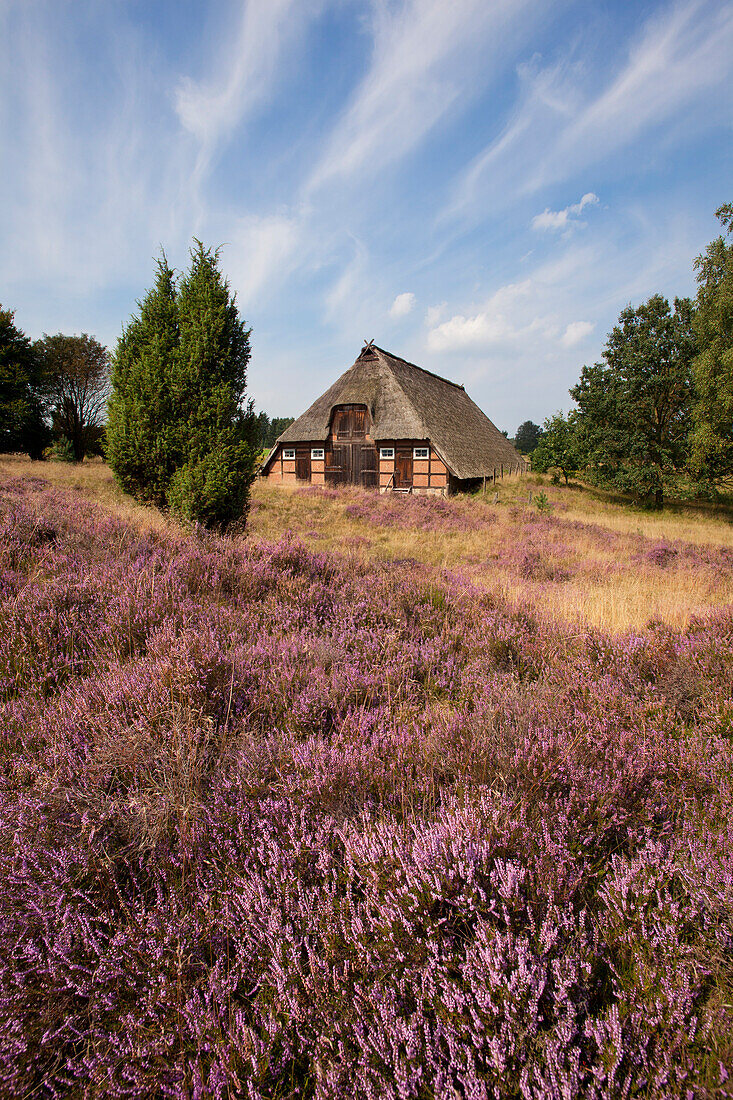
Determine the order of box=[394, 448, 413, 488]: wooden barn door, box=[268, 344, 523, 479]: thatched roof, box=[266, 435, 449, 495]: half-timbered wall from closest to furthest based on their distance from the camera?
box=[266, 435, 449, 495]: half-timbered wall
box=[268, 344, 523, 479]: thatched roof
box=[394, 448, 413, 488]: wooden barn door

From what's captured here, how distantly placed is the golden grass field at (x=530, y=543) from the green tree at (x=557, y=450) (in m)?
6.83

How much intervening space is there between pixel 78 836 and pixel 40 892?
7.9 inches

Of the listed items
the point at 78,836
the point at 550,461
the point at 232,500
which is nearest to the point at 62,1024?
the point at 78,836

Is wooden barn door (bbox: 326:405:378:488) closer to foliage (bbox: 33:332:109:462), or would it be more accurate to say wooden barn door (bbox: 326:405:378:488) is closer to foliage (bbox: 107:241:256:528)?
foliage (bbox: 107:241:256:528)

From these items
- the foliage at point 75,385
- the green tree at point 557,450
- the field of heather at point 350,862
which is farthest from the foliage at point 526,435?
the field of heather at point 350,862

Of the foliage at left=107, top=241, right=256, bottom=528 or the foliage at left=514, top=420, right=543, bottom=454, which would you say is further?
the foliage at left=514, top=420, right=543, bottom=454

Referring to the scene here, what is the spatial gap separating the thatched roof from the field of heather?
723 inches

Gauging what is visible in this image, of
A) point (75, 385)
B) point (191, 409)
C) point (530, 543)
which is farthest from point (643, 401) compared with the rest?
point (75, 385)

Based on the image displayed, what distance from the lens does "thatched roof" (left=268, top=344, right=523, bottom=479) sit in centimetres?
2138

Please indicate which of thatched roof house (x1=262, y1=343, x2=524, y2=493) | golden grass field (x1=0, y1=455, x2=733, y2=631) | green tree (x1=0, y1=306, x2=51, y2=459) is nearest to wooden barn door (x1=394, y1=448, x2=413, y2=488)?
thatched roof house (x1=262, y1=343, x2=524, y2=493)

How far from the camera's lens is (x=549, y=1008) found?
4.10 feet

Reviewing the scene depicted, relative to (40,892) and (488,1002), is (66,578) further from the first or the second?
(488,1002)

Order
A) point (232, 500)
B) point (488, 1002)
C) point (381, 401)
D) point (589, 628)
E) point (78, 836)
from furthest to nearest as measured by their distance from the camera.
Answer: point (381, 401) → point (232, 500) → point (589, 628) → point (78, 836) → point (488, 1002)

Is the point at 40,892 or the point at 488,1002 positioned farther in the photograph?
the point at 40,892
